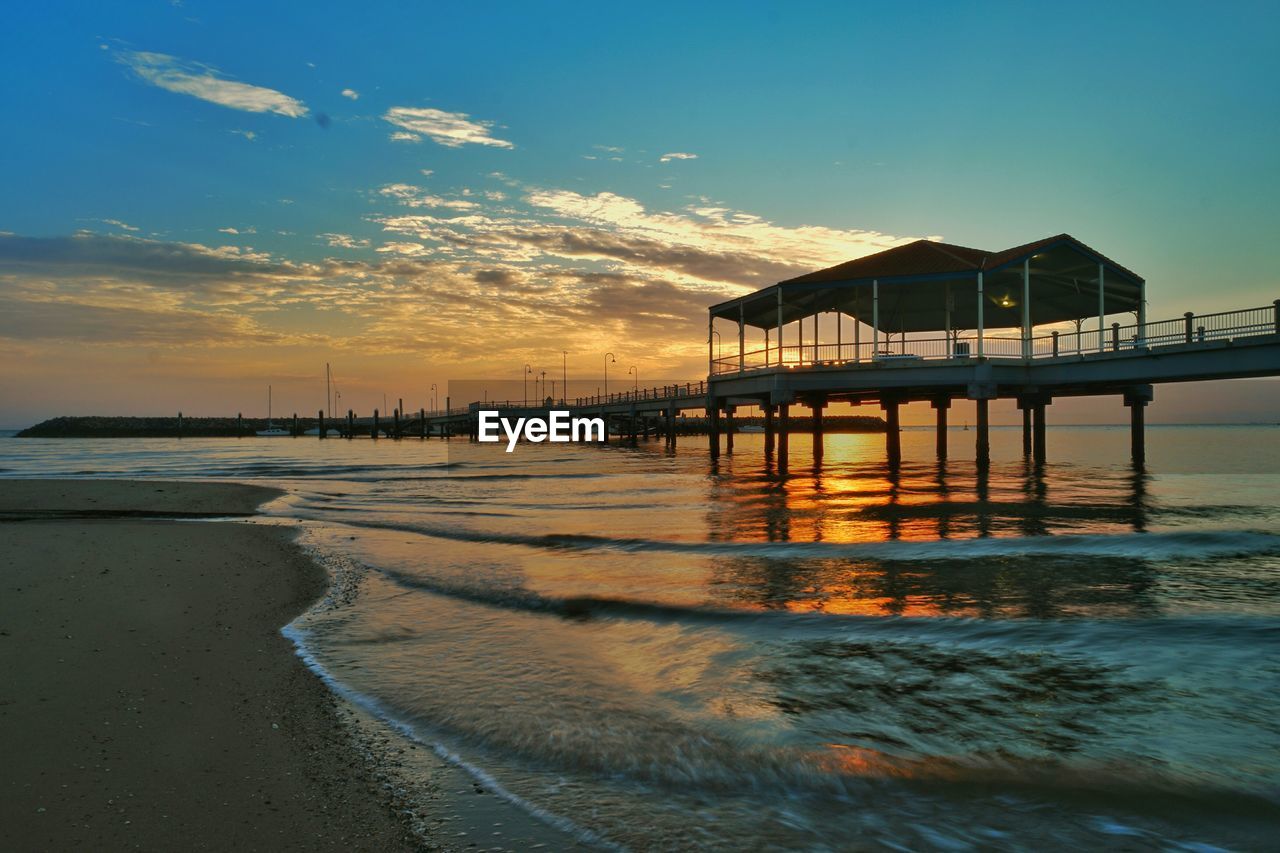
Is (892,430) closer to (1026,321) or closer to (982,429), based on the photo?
(982,429)

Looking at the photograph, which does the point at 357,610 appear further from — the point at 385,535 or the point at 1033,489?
the point at 1033,489

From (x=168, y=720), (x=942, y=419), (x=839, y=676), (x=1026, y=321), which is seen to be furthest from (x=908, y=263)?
(x=168, y=720)

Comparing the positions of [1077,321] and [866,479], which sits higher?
[1077,321]

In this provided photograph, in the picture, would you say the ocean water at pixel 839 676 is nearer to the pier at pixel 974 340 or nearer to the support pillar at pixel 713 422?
the pier at pixel 974 340

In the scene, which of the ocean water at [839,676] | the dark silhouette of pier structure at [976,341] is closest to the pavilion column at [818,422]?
the dark silhouette of pier structure at [976,341]

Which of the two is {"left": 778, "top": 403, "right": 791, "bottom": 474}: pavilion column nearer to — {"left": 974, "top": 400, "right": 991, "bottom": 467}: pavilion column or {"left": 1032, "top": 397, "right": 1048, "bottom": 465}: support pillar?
{"left": 974, "top": 400, "right": 991, "bottom": 467}: pavilion column

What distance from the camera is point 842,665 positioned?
21.1ft

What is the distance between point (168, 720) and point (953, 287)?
3496 centimetres

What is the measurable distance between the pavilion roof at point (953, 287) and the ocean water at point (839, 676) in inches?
687

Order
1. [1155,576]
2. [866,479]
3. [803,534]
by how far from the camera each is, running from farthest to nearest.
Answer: [866,479] → [803,534] → [1155,576]

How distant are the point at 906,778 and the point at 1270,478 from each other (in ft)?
123

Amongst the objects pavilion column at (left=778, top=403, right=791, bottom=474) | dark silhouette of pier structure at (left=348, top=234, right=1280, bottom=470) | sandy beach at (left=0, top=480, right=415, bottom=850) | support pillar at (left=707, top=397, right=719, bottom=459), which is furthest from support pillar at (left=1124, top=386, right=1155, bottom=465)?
sandy beach at (left=0, top=480, right=415, bottom=850)

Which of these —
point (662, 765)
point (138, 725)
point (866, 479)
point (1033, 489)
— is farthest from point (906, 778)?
point (866, 479)

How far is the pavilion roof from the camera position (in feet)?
99.1
